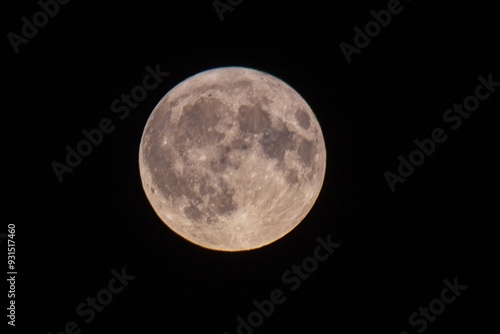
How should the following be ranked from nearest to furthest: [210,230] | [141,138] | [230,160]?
1. [230,160]
2. [210,230]
3. [141,138]

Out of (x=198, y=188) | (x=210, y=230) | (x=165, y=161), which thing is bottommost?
(x=210, y=230)

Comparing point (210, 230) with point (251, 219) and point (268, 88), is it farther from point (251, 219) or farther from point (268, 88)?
point (268, 88)

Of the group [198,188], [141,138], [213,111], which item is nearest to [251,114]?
[213,111]

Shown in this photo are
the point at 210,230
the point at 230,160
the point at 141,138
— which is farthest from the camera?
the point at 141,138

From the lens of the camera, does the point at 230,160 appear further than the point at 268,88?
No

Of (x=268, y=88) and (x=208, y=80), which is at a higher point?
(x=208, y=80)

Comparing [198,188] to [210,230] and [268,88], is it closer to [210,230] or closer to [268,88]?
[210,230]
